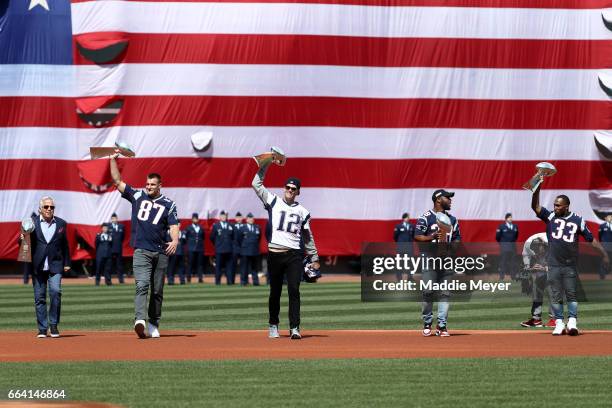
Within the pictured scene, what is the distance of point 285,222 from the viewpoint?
17.4 m

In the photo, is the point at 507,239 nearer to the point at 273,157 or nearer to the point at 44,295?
the point at 273,157

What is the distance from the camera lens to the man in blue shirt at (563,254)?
18562mm

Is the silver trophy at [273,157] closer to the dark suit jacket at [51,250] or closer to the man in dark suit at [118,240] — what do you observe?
the dark suit jacket at [51,250]

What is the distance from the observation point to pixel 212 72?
42.6m

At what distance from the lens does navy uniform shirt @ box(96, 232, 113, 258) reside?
37344 mm

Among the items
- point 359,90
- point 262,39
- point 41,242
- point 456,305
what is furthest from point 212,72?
point 41,242

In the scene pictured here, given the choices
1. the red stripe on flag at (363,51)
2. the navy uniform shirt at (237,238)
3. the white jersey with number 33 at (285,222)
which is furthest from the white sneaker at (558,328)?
the red stripe on flag at (363,51)

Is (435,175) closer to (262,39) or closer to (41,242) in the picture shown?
(262,39)

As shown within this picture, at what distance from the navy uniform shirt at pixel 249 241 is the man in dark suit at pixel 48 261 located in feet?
61.2

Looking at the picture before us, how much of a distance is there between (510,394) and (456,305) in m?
15.3

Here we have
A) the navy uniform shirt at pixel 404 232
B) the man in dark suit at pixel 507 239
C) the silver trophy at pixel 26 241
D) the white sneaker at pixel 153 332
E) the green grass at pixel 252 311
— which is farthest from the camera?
the navy uniform shirt at pixel 404 232

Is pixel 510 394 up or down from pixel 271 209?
down

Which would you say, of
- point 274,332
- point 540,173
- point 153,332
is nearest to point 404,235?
point 540,173

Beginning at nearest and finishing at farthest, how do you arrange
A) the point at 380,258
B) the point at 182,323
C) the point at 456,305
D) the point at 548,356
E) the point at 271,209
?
the point at 548,356
the point at 271,209
the point at 182,323
the point at 456,305
the point at 380,258
